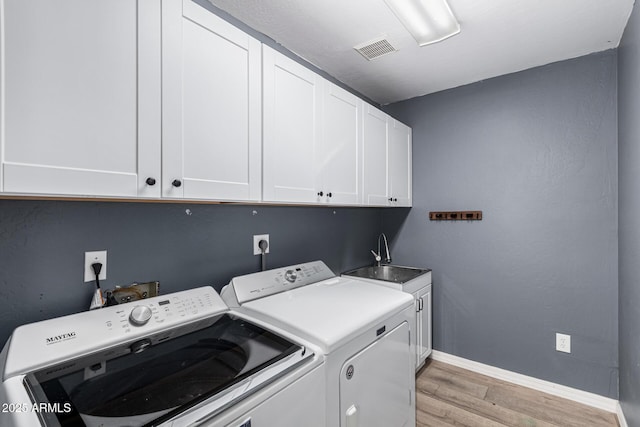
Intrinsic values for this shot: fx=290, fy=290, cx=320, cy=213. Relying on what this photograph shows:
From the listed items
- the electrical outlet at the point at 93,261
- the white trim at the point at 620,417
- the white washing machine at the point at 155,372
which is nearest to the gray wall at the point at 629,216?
the white trim at the point at 620,417

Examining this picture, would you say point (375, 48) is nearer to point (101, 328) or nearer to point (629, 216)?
point (629, 216)

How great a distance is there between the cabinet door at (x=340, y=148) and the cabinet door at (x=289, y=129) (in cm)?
8

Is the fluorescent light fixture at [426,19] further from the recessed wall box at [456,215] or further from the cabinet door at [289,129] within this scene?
the recessed wall box at [456,215]

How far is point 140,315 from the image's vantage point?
3.48 feet

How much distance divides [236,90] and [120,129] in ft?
1.60

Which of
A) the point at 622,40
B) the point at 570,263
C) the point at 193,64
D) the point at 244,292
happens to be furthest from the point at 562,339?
the point at 193,64

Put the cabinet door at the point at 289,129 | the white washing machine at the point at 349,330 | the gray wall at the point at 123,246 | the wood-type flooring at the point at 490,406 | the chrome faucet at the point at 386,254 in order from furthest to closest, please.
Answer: the chrome faucet at the point at 386,254
the wood-type flooring at the point at 490,406
the cabinet door at the point at 289,129
the white washing machine at the point at 349,330
the gray wall at the point at 123,246

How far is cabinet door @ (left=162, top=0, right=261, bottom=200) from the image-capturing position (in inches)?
40.4

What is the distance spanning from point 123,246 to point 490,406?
7.98ft

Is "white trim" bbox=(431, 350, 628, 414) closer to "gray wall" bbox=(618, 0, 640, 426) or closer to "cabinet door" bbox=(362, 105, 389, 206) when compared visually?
"gray wall" bbox=(618, 0, 640, 426)

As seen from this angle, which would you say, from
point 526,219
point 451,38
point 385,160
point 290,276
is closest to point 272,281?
point 290,276

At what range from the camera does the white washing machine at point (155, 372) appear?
691mm

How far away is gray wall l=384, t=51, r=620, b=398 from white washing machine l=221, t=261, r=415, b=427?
1081mm

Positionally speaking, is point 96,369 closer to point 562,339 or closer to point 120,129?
point 120,129
